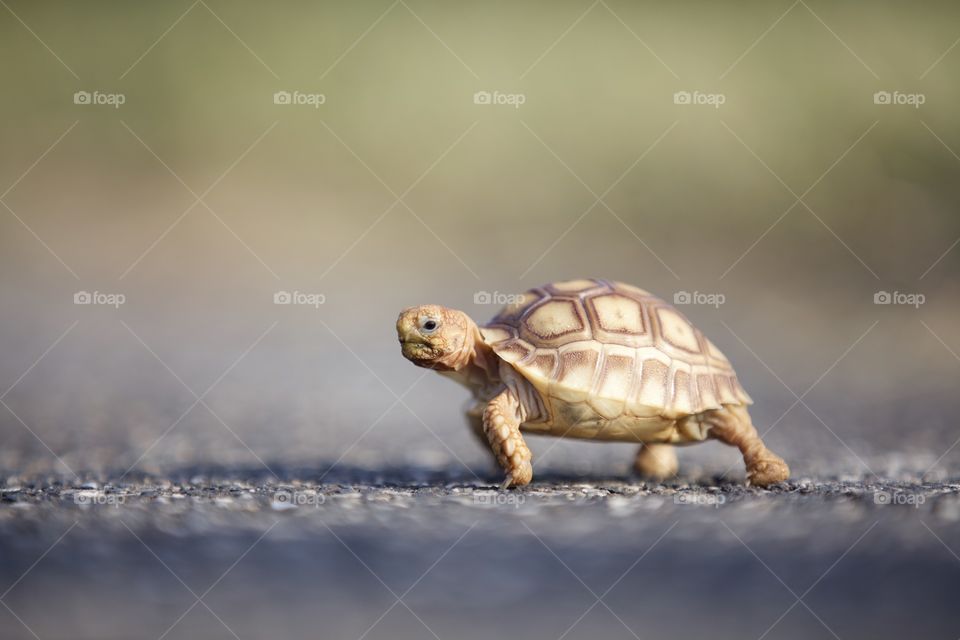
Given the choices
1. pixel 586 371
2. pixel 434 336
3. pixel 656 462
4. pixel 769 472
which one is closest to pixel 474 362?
pixel 434 336

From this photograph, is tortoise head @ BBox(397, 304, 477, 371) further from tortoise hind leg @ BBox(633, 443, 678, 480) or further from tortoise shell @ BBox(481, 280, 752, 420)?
tortoise hind leg @ BBox(633, 443, 678, 480)

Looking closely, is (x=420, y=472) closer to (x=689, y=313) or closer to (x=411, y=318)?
(x=411, y=318)

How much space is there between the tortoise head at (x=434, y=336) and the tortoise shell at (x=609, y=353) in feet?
0.30

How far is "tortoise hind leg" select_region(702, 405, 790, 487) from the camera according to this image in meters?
2.66

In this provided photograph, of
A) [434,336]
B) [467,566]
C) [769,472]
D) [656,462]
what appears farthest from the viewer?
[656,462]

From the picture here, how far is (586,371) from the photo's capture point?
2498 millimetres

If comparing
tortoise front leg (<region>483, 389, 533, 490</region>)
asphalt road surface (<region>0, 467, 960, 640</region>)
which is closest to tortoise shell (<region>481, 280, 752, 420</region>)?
tortoise front leg (<region>483, 389, 533, 490</region>)

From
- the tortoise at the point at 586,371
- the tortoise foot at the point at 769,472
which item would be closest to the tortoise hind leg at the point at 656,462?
the tortoise at the point at 586,371

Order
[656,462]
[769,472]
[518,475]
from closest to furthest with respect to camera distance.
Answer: [518,475], [769,472], [656,462]

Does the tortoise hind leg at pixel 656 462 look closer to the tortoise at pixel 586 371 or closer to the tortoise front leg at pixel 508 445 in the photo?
the tortoise at pixel 586 371

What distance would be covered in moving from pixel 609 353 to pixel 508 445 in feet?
1.40

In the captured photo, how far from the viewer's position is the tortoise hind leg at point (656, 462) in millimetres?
3041

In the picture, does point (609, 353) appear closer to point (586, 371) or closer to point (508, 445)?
point (586, 371)

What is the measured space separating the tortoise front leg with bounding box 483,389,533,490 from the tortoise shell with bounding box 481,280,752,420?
144 millimetres
